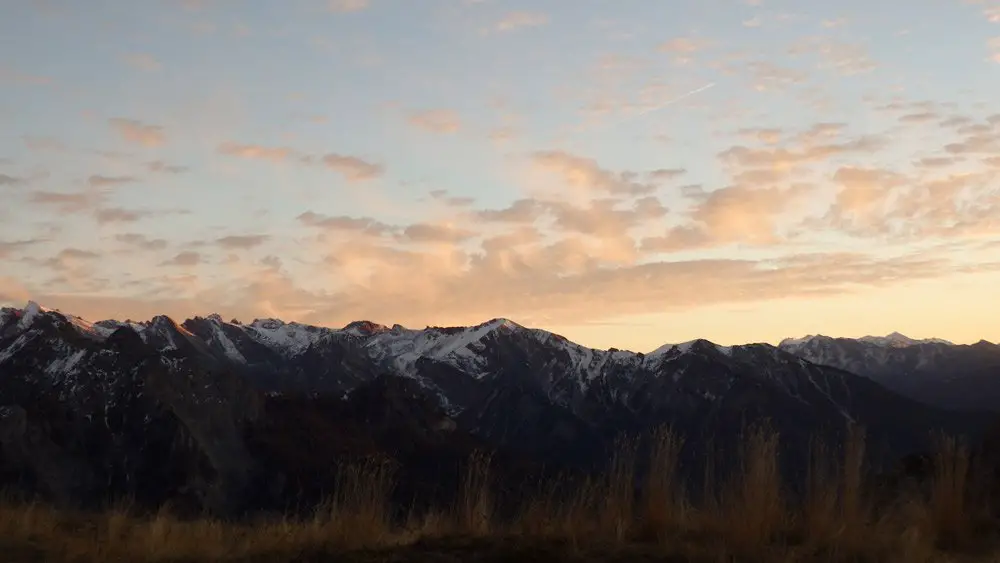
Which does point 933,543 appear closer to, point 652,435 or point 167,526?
point 652,435

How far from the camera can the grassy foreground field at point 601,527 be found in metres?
9.50

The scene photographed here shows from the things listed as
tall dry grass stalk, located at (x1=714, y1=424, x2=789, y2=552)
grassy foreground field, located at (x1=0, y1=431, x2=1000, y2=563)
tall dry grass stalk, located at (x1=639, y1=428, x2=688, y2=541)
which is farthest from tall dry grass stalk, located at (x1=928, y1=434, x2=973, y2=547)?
tall dry grass stalk, located at (x1=639, y1=428, x2=688, y2=541)

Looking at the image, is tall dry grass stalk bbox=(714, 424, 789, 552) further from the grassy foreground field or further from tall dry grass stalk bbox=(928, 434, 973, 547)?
tall dry grass stalk bbox=(928, 434, 973, 547)

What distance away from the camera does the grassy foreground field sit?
31.2ft

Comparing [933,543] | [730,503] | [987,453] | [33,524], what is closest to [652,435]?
[730,503]

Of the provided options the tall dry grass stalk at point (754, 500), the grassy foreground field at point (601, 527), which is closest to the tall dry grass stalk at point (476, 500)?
the grassy foreground field at point (601, 527)

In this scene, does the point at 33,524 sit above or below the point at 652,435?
below

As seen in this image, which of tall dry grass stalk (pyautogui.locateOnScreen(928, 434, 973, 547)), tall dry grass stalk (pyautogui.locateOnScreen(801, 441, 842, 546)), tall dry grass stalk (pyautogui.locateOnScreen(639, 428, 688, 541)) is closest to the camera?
tall dry grass stalk (pyautogui.locateOnScreen(801, 441, 842, 546))

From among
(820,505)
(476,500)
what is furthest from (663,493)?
(476,500)

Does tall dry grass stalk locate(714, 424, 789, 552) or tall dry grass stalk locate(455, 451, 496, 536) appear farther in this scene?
tall dry grass stalk locate(455, 451, 496, 536)

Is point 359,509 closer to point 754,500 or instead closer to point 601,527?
point 601,527

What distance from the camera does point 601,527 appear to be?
10906 millimetres

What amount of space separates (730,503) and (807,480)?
144 centimetres

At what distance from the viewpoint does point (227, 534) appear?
11.6 metres
